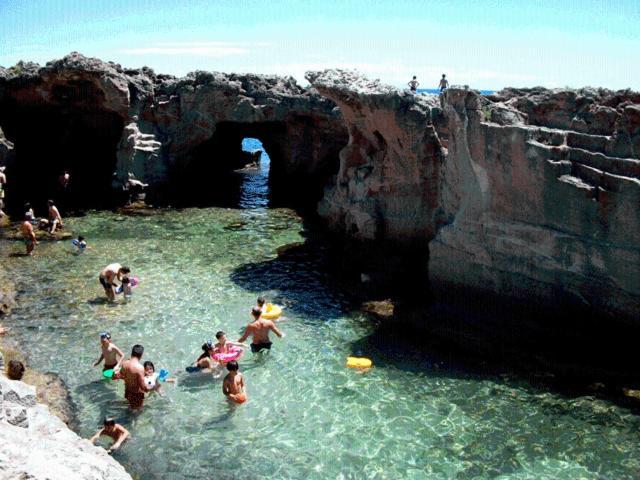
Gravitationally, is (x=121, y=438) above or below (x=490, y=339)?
below

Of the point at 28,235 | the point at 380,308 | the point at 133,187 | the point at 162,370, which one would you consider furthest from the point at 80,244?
the point at 380,308

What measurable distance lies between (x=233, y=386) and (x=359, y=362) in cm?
290

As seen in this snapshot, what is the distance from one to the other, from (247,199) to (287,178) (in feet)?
8.48

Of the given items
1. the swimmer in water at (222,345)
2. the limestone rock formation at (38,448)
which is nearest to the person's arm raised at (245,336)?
the swimmer in water at (222,345)

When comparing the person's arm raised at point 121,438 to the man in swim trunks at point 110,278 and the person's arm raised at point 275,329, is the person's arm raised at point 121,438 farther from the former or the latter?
the man in swim trunks at point 110,278

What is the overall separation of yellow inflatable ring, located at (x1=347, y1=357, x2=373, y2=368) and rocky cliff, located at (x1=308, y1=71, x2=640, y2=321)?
388 centimetres

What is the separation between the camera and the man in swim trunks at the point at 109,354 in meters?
12.4

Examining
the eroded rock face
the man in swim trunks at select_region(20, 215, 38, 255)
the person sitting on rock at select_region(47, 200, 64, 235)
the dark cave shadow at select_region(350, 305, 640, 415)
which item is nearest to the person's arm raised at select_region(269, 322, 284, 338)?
the dark cave shadow at select_region(350, 305, 640, 415)

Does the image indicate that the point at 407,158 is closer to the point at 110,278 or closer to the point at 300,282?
the point at 300,282

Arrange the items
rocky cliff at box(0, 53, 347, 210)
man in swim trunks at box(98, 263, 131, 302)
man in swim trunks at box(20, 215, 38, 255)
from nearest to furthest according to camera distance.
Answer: man in swim trunks at box(98, 263, 131, 302)
man in swim trunks at box(20, 215, 38, 255)
rocky cliff at box(0, 53, 347, 210)

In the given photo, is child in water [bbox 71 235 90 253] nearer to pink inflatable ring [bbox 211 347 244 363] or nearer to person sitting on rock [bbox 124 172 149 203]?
person sitting on rock [bbox 124 172 149 203]

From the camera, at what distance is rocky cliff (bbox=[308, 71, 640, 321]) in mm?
12539

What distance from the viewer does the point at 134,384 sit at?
11164mm

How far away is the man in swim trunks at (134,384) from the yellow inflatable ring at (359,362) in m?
4.21
